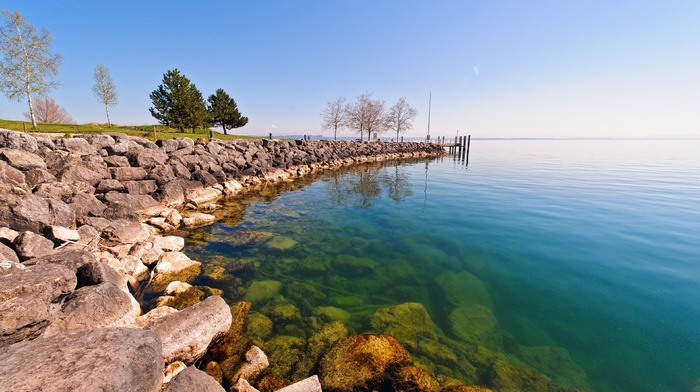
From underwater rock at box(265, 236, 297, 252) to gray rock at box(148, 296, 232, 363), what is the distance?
4076mm

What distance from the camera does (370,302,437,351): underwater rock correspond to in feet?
16.4

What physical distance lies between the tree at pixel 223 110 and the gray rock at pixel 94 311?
50.2 meters

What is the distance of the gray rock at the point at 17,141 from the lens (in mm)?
9867

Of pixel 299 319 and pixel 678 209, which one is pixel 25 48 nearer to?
pixel 299 319

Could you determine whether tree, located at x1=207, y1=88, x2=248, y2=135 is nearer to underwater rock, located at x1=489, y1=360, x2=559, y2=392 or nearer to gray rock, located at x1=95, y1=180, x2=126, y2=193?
gray rock, located at x1=95, y1=180, x2=126, y2=193

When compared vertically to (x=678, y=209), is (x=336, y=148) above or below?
above

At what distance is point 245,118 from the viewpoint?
175ft

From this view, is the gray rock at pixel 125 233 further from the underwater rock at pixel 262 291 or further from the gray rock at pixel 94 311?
the gray rock at pixel 94 311

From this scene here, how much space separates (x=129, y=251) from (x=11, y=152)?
581 centimetres

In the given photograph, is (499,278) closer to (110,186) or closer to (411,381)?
(411,381)

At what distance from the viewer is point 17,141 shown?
10039 mm

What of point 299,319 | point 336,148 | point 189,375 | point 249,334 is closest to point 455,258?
point 299,319

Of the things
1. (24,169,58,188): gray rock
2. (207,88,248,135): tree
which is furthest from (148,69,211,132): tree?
(24,169,58,188): gray rock

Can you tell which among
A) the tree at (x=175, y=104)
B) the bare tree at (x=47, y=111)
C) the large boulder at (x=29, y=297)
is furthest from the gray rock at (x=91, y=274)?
the bare tree at (x=47, y=111)
